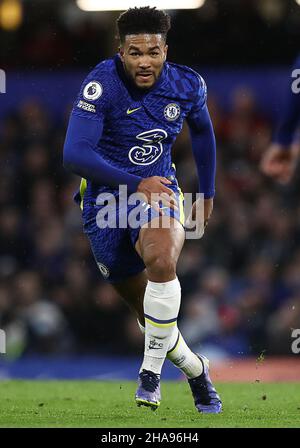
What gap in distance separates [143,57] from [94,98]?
0.40 metres

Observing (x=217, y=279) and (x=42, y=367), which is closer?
(x=42, y=367)

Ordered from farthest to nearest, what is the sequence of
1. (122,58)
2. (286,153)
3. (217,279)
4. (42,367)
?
(217,279)
(42,367)
(286,153)
(122,58)

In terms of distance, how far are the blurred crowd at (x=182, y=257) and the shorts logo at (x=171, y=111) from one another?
5.49 meters

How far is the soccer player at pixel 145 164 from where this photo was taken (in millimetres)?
6191

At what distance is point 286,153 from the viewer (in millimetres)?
7949

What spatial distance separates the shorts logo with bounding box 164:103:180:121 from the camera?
263 inches

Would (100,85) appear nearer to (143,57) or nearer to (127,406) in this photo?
(143,57)

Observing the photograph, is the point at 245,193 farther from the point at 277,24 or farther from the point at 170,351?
the point at 170,351

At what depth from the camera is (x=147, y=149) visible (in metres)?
6.67

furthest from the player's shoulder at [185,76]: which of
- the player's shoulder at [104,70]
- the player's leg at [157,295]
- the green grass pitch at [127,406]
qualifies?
the green grass pitch at [127,406]

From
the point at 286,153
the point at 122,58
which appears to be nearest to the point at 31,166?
the point at 286,153

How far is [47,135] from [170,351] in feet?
23.3

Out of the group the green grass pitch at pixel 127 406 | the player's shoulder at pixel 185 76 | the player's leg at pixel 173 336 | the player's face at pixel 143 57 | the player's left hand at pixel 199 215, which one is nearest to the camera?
the green grass pitch at pixel 127 406

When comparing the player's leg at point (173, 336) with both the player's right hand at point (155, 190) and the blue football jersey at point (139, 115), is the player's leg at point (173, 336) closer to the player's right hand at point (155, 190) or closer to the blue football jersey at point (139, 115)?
the blue football jersey at point (139, 115)
